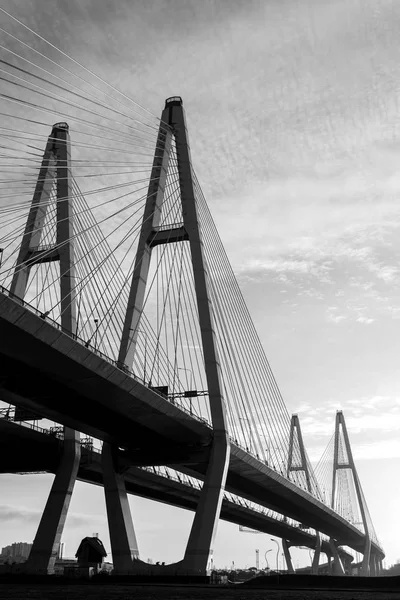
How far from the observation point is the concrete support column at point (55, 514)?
41.1 meters

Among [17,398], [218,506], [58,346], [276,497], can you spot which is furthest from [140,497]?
[58,346]

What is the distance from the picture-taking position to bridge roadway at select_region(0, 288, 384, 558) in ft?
91.5

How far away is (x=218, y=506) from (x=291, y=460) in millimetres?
65629

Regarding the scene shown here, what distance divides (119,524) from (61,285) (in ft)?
47.1

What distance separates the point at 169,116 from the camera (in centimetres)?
4731

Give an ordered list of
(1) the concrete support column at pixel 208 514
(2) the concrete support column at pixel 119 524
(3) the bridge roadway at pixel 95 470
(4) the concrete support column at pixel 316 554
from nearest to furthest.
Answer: (1) the concrete support column at pixel 208 514 → (2) the concrete support column at pixel 119 524 → (3) the bridge roadway at pixel 95 470 → (4) the concrete support column at pixel 316 554

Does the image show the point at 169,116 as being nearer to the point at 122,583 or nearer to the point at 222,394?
the point at 222,394

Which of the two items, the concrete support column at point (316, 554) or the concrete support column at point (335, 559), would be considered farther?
the concrete support column at point (335, 559)

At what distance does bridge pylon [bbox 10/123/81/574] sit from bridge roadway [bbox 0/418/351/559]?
4.82 feet

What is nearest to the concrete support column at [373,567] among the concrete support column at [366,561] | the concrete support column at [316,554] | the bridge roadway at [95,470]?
→ the concrete support column at [366,561]

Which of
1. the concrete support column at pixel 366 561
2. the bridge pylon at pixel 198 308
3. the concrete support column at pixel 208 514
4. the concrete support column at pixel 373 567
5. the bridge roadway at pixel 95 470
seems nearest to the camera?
the concrete support column at pixel 208 514

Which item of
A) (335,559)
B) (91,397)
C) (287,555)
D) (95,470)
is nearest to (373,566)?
(335,559)

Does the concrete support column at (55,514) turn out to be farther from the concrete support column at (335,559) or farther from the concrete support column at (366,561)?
the concrete support column at (335,559)

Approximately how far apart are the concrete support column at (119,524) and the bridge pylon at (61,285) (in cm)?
323
